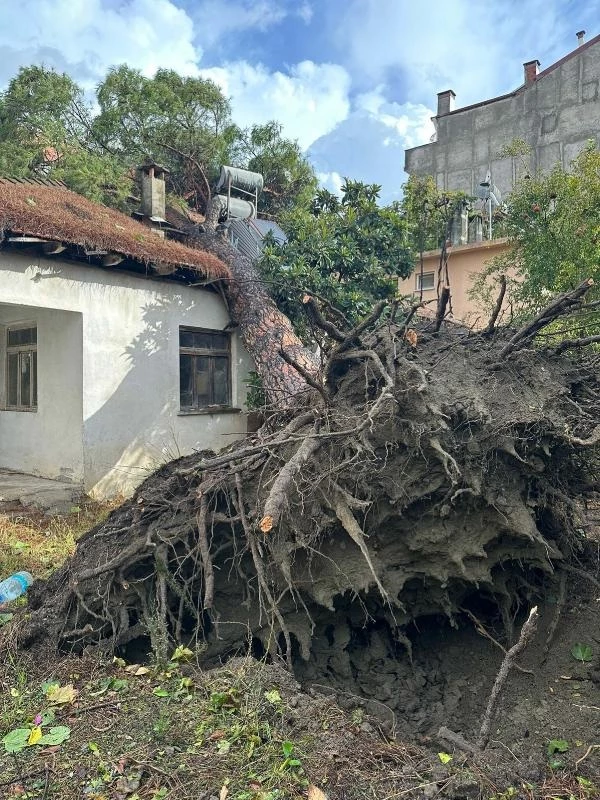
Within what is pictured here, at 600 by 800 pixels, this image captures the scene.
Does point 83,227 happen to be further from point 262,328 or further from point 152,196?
point 152,196

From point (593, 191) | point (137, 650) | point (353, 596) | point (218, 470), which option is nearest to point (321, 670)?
point (353, 596)

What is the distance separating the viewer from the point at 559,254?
30.4ft

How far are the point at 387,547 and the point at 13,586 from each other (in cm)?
315

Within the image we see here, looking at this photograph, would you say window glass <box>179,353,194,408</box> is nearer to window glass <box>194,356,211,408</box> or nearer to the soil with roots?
window glass <box>194,356,211,408</box>

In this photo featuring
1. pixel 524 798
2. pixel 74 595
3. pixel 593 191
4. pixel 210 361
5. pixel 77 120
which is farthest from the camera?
pixel 77 120

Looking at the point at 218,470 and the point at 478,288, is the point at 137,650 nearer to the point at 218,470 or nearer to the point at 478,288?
the point at 218,470

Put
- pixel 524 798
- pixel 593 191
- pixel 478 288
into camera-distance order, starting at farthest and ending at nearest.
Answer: pixel 478 288 < pixel 593 191 < pixel 524 798

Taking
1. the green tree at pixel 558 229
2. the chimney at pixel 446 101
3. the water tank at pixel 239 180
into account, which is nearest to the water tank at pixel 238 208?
the water tank at pixel 239 180

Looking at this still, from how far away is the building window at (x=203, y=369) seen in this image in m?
9.81

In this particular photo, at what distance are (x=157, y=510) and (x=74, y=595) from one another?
0.78m

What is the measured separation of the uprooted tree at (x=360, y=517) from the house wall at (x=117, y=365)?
4118 millimetres

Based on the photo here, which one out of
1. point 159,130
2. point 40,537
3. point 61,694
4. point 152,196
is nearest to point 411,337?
point 61,694

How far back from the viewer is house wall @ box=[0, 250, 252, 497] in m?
7.96

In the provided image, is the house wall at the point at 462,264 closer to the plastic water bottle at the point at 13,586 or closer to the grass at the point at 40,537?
the grass at the point at 40,537
